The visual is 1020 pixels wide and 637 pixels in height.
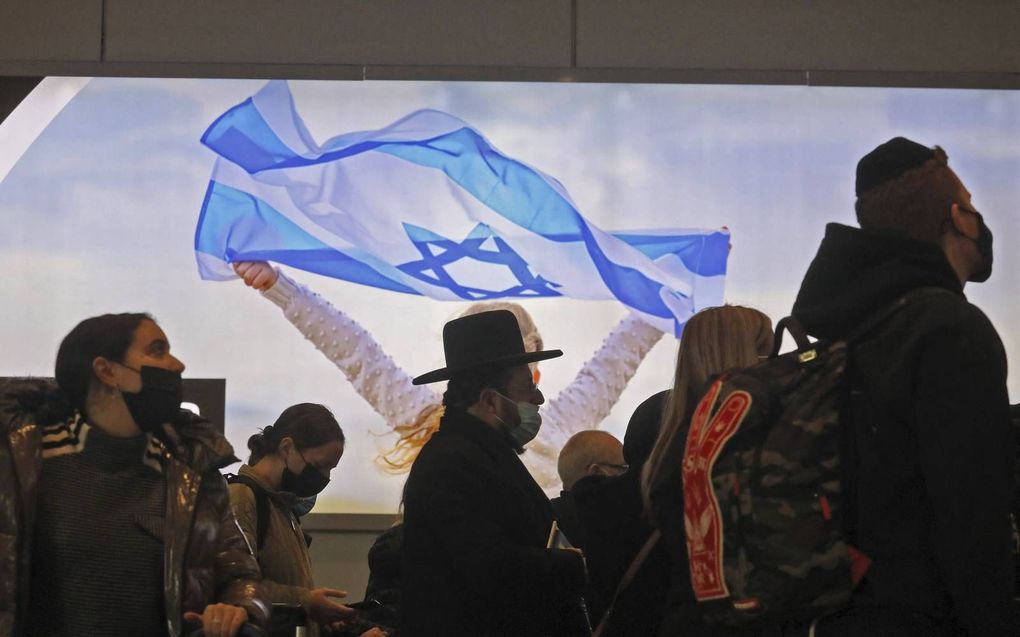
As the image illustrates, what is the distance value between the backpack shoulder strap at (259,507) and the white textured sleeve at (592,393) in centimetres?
159

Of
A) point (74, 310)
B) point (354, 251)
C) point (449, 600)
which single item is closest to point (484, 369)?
point (449, 600)

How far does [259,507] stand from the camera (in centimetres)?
367

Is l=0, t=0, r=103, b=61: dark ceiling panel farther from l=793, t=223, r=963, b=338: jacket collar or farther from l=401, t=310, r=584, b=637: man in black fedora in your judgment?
l=793, t=223, r=963, b=338: jacket collar

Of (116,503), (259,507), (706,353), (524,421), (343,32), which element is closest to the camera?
(706,353)

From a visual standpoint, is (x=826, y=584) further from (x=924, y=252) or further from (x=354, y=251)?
(x=354, y=251)

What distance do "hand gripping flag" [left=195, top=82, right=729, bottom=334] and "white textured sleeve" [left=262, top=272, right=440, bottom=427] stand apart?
0.48 feet

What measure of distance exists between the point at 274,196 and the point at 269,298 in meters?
0.45

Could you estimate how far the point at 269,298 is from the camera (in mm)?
5203

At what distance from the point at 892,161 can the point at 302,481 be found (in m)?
2.42

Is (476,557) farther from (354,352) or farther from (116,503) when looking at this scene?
(354,352)

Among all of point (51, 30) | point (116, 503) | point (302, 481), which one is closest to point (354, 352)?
point (302, 481)

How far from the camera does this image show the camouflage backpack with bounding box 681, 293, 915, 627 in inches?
67.9

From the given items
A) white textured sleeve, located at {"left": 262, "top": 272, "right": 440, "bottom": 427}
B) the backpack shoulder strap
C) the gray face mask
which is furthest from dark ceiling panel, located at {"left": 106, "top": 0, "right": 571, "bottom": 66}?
the gray face mask

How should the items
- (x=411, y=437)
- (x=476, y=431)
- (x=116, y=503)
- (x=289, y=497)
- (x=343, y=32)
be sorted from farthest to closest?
(x=343, y=32) < (x=411, y=437) < (x=289, y=497) < (x=476, y=431) < (x=116, y=503)
